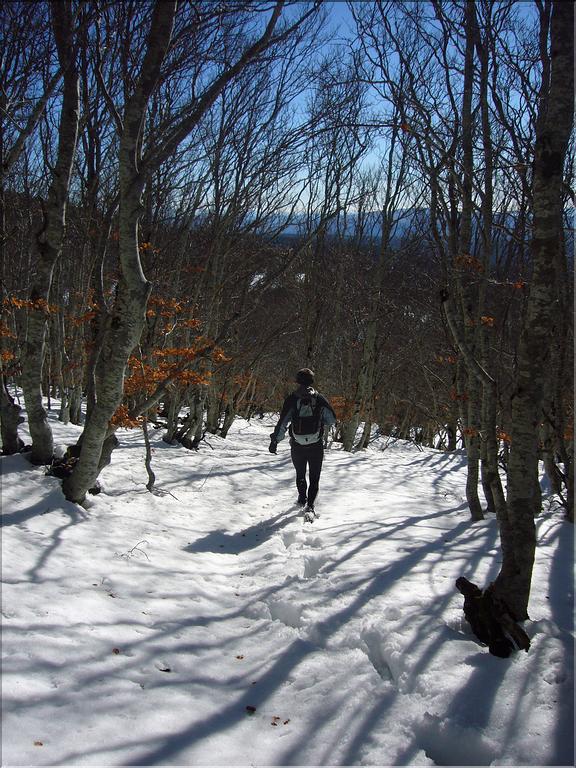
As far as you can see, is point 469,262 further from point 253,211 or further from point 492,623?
point 253,211

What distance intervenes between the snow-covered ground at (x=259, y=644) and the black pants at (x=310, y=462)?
0.70 m

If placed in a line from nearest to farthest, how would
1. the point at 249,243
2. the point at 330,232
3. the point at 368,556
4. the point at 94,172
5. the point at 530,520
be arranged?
the point at 530,520, the point at 368,556, the point at 94,172, the point at 249,243, the point at 330,232

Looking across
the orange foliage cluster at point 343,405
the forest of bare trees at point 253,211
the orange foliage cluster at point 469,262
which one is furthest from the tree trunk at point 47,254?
the orange foliage cluster at point 343,405

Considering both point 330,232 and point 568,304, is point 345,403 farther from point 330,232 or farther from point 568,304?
point 568,304

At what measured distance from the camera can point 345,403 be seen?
14.9 metres

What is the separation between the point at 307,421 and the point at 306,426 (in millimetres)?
63

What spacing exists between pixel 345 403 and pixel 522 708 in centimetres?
1270

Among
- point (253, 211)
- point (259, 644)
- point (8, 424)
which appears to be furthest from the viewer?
point (253, 211)

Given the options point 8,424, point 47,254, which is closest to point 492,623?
point 8,424

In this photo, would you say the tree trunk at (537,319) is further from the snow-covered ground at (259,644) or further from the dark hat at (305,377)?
the dark hat at (305,377)

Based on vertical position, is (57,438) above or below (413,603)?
above

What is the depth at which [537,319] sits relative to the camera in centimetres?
290

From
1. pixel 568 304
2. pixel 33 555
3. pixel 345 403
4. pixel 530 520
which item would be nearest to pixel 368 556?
pixel 530 520

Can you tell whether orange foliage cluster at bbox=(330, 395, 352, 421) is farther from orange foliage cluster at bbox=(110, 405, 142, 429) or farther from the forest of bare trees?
orange foliage cluster at bbox=(110, 405, 142, 429)
